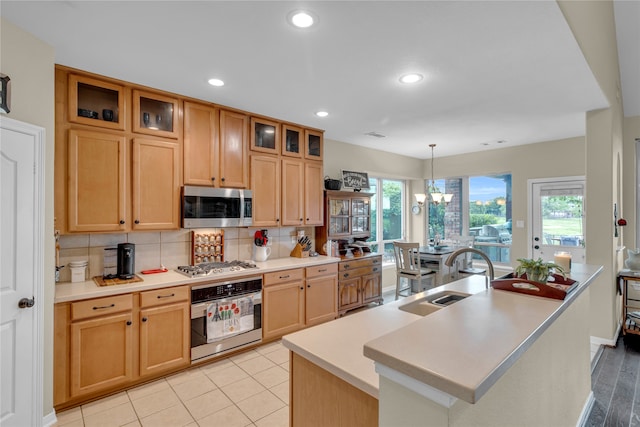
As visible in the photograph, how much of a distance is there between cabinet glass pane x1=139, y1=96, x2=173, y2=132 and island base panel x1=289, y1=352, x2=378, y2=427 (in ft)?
8.33

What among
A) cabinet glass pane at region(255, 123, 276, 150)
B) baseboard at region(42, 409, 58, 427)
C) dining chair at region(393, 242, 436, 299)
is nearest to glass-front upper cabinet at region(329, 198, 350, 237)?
dining chair at region(393, 242, 436, 299)

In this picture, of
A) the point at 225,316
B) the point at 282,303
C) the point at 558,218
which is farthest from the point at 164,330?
the point at 558,218

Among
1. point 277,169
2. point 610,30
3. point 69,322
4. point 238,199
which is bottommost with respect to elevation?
point 69,322

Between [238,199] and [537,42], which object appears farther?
[238,199]

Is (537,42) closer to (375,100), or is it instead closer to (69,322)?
(375,100)

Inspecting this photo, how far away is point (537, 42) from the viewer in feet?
6.82

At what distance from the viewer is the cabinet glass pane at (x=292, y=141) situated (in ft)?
13.1

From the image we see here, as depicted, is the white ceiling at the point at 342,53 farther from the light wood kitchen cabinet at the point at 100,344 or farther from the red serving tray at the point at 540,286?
the light wood kitchen cabinet at the point at 100,344

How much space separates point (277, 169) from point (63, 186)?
2.09m

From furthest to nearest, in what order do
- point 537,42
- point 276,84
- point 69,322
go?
point 276,84 → point 69,322 → point 537,42

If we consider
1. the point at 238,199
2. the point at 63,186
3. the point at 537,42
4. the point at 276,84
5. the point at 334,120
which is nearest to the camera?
the point at 537,42

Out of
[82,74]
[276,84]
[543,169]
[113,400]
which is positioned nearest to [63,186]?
[82,74]

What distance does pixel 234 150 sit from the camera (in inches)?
136

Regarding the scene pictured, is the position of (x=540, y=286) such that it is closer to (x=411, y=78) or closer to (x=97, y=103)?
(x=411, y=78)
